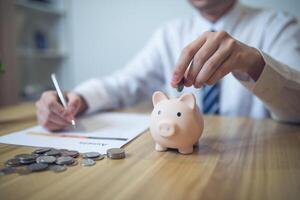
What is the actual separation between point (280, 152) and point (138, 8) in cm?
142

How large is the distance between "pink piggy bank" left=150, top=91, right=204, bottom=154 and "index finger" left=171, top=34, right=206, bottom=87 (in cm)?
5

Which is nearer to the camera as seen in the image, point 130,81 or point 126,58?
point 130,81

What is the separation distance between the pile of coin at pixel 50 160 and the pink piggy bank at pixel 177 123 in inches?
3.0

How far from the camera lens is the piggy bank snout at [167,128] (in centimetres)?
47

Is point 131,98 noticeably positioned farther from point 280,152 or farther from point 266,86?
point 280,152

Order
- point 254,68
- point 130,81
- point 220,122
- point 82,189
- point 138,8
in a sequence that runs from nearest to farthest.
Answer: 1. point 82,189
2. point 254,68
3. point 220,122
4. point 130,81
5. point 138,8

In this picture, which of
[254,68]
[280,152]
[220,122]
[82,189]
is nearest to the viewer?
[82,189]

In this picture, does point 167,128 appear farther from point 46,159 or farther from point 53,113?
point 53,113

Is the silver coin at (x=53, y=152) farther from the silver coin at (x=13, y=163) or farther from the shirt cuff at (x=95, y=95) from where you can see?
the shirt cuff at (x=95, y=95)

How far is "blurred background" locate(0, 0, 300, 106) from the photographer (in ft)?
5.51

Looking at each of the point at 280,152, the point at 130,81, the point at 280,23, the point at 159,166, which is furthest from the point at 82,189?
the point at 280,23

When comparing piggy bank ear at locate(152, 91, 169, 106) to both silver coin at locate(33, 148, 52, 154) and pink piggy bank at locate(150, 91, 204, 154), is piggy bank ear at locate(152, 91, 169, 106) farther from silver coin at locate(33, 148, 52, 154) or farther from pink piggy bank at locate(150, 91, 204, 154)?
silver coin at locate(33, 148, 52, 154)

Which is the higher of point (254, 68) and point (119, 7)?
point (119, 7)

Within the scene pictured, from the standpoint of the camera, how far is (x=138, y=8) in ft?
5.70
